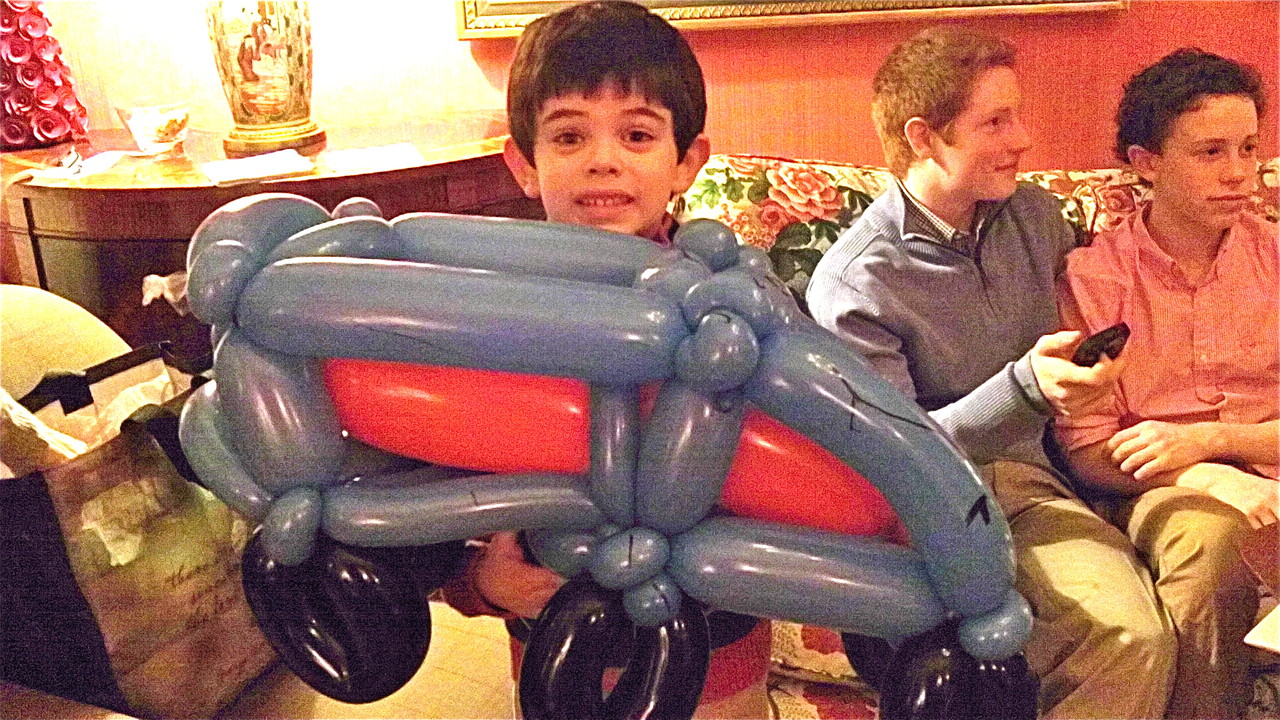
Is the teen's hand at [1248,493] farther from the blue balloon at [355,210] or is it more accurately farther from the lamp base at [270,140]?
the lamp base at [270,140]

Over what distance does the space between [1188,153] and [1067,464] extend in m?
0.44

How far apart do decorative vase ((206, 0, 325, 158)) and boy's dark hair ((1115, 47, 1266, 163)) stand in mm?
1316

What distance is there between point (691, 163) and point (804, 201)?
758 mm

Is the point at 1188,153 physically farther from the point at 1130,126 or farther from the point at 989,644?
the point at 989,644

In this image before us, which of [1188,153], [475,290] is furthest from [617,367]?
[1188,153]

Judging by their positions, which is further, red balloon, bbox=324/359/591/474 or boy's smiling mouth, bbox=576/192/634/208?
boy's smiling mouth, bbox=576/192/634/208

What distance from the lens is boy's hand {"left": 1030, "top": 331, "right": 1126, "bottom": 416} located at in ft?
3.32

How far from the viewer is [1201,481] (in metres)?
1.38

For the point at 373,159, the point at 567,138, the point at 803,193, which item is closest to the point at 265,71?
the point at 373,159

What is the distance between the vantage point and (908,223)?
56.1 inches

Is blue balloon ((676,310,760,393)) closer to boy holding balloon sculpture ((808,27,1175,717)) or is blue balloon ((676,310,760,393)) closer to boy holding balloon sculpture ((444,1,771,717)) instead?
boy holding balloon sculpture ((444,1,771,717))

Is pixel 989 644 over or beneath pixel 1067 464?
over

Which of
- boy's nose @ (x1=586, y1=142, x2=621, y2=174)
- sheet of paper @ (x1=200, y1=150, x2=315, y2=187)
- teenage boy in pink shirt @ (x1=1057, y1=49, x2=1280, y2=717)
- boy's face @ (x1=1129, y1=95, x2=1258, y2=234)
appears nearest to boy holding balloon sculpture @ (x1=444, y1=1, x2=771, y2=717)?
boy's nose @ (x1=586, y1=142, x2=621, y2=174)

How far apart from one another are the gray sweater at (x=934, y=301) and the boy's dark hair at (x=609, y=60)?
560 mm
